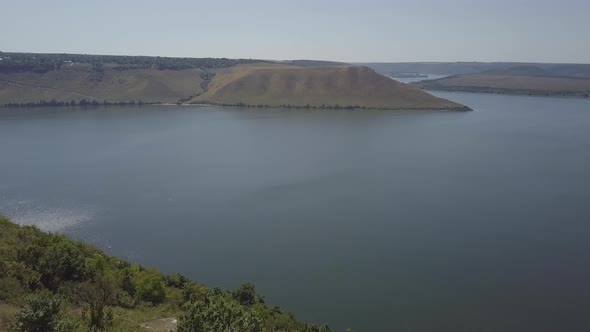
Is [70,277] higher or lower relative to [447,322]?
higher

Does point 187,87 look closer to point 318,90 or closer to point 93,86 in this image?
point 93,86

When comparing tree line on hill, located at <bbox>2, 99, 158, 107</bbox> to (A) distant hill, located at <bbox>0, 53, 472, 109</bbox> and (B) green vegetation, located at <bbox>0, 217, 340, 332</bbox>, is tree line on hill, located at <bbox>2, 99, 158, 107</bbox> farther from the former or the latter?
(B) green vegetation, located at <bbox>0, 217, 340, 332</bbox>

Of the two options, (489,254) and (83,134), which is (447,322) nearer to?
(489,254)

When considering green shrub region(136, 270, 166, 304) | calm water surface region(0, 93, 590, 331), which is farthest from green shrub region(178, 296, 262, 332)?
calm water surface region(0, 93, 590, 331)

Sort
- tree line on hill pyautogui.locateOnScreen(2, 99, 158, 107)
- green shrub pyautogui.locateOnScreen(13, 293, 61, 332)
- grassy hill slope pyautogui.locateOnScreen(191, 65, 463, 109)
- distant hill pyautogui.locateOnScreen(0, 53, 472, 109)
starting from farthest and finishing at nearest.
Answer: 1. distant hill pyautogui.locateOnScreen(0, 53, 472, 109)
2. grassy hill slope pyautogui.locateOnScreen(191, 65, 463, 109)
3. tree line on hill pyautogui.locateOnScreen(2, 99, 158, 107)
4. green shrub pyautogui.locateOnScreen(13, 293, 61, 332)

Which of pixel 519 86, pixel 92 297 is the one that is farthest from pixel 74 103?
pixel 519 86

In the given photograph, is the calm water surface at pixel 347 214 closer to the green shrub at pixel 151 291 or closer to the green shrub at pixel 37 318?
the green shrub at pixel 151 291

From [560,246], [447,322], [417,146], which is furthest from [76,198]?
[417,146]
